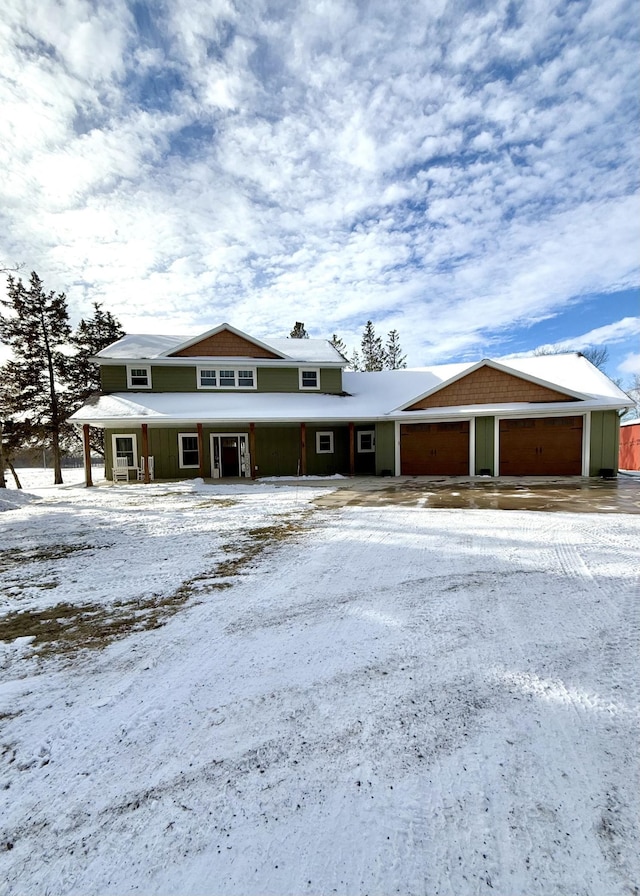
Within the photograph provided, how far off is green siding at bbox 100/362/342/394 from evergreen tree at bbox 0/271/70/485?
840 cm

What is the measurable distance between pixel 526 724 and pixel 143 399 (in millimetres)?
16031

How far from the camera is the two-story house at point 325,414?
1348 centimetres

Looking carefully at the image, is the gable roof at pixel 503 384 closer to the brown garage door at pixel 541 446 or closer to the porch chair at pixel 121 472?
the brown garage door at pixel 541 446

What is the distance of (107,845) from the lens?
59.9 inches

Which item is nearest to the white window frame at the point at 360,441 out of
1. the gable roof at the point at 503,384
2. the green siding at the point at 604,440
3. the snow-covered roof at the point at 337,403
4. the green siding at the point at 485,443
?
the snow-covered roof at the point at 337,403

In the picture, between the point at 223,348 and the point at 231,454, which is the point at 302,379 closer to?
the point at 223,348

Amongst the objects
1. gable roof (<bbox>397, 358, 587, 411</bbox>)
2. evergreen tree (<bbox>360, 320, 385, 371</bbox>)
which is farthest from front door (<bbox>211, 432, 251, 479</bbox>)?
evergreen tree (<bbox>360, 320, 385, 371</bbox>)

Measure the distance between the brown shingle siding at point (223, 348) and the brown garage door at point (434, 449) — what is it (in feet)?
24.3

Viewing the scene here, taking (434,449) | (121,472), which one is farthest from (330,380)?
(121,472)

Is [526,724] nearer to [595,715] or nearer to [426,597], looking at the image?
[595,715]

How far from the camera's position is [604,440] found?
13.0 meters

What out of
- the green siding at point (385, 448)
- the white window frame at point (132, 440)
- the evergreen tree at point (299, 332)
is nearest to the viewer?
the green siding at point (385, 448)

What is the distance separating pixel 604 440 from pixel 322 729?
47.7 feet

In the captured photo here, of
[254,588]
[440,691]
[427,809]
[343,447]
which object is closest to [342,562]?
[254,588]
